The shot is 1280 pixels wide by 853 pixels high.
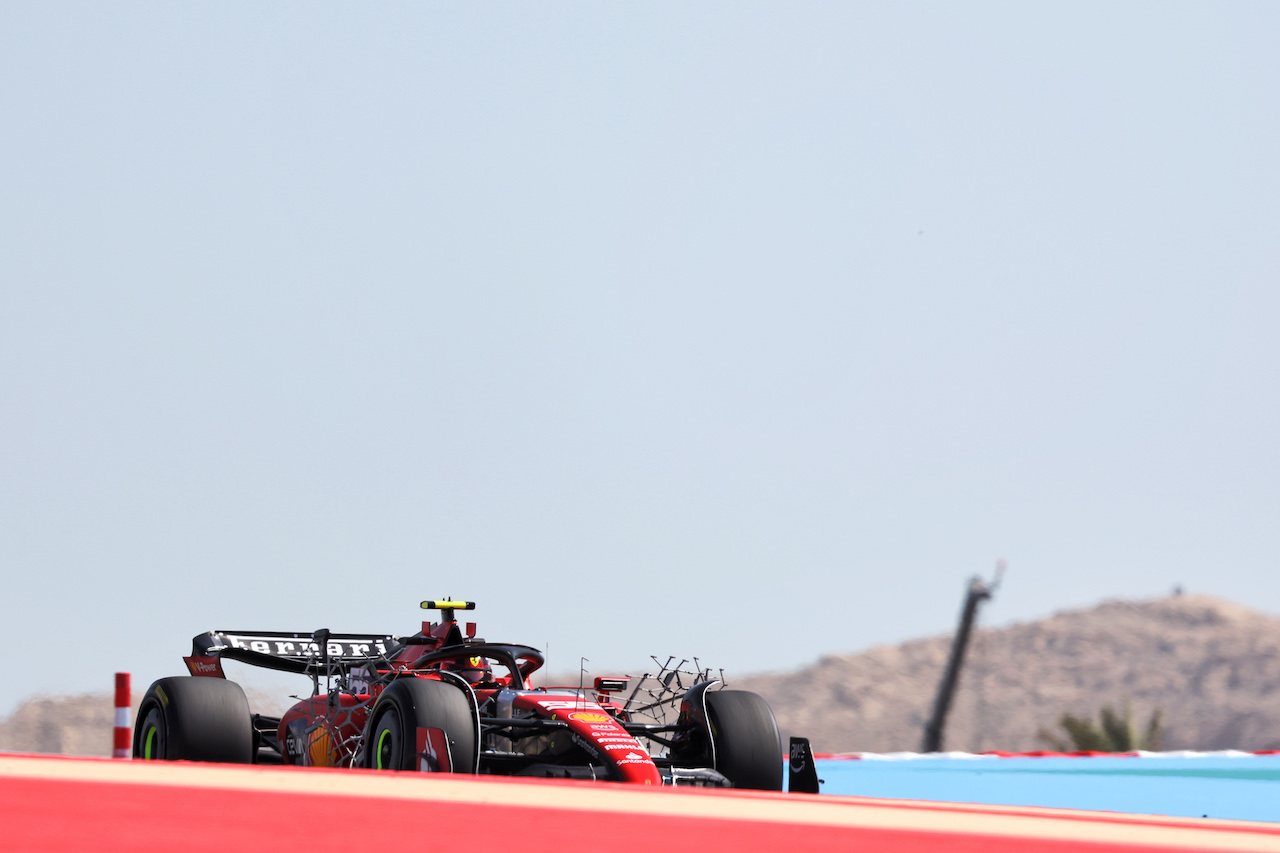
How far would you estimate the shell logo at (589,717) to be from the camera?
7.91 m

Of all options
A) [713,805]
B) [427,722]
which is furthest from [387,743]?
[713,805]

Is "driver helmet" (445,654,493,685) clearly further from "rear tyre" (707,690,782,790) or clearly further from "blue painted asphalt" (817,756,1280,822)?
"blue painted asphalt" (817,756,1280,822)

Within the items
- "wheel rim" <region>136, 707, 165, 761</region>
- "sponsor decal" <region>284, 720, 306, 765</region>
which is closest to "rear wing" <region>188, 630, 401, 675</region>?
"sponsor decal" <region>284, 720, 306, 765</region>

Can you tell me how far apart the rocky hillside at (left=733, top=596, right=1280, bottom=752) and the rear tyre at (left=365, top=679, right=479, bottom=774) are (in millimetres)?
42398

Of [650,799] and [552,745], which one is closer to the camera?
[650,799]

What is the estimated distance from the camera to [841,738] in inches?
1957

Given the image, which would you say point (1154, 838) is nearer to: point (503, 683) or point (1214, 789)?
point (503, 683)

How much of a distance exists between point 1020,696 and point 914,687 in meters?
3.74

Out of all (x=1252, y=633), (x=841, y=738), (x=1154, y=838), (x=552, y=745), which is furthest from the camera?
(x=1252, y=633)

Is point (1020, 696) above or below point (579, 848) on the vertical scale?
below

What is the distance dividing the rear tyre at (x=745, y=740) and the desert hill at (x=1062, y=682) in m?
39.5

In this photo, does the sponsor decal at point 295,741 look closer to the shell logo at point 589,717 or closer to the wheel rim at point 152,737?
the wheel rim at point 152,737

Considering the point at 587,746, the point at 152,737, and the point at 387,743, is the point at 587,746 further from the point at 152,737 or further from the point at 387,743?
the point at 152,737

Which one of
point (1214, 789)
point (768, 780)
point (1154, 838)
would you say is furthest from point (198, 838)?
point (1214, 789)
